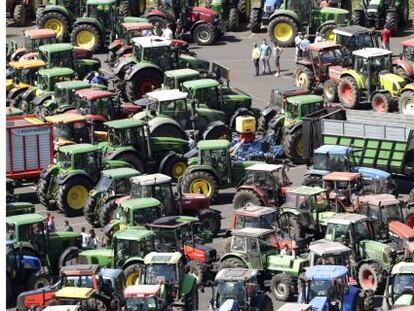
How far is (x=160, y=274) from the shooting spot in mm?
39031

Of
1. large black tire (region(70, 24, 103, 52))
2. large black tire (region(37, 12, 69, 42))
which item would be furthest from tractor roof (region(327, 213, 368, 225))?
large black tire (region(37, 12, 69, 42))

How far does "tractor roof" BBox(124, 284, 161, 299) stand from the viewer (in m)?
37.3

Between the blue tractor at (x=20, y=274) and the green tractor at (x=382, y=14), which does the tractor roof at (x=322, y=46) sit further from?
the blue tractor at (x=20, y=274)

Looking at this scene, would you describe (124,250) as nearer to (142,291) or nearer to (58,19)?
(142,291)

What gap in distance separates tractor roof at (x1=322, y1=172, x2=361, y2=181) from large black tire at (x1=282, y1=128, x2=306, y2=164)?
16.6 feet

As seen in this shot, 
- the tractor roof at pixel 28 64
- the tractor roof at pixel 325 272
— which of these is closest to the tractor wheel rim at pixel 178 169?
the tractor roof at pixel 28 64

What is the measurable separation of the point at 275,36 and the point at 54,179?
19219 millimetres

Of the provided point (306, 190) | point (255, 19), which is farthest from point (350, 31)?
point (306, 190)

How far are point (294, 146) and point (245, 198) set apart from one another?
570 centimetres

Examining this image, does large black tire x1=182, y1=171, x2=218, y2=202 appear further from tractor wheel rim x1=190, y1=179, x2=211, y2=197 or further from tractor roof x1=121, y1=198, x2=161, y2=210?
tractor roof x1=121, y1=198, x2=161, y2=210

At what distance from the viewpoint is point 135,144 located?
166 ft

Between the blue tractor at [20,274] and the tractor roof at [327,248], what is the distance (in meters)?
6.93

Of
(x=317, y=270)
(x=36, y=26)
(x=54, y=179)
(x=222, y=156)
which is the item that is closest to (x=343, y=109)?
(x=222, y=156)

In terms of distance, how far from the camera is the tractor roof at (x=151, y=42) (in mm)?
58631
